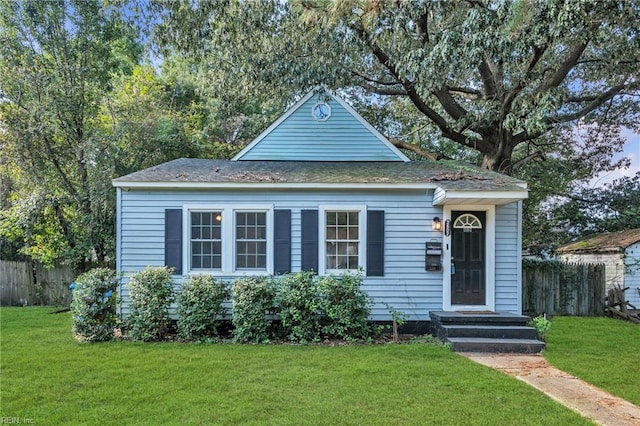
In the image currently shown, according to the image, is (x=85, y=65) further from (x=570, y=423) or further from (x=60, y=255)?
(x=570, y=423)

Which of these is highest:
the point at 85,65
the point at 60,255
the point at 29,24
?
the point at 29,24

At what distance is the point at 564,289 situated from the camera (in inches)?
447

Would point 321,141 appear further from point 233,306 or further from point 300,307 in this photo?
point 233,306

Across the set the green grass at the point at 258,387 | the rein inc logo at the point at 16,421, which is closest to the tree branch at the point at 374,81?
the green grass at the point at 258,387

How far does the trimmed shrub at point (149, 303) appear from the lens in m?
7.00

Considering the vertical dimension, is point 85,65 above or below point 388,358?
above

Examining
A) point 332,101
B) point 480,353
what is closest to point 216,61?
point 332,101

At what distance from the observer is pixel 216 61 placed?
1104 cm

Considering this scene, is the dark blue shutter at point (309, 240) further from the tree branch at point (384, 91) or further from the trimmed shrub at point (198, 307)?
the tree branch at point (384, 91)

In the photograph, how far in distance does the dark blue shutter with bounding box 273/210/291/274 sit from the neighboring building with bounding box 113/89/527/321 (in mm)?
19

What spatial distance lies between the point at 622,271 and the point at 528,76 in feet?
20.4

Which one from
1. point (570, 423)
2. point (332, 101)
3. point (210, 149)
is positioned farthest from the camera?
point (210, 149)

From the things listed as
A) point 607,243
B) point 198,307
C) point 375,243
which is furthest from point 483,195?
point 607,243

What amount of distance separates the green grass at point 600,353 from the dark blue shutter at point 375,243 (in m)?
3.07
